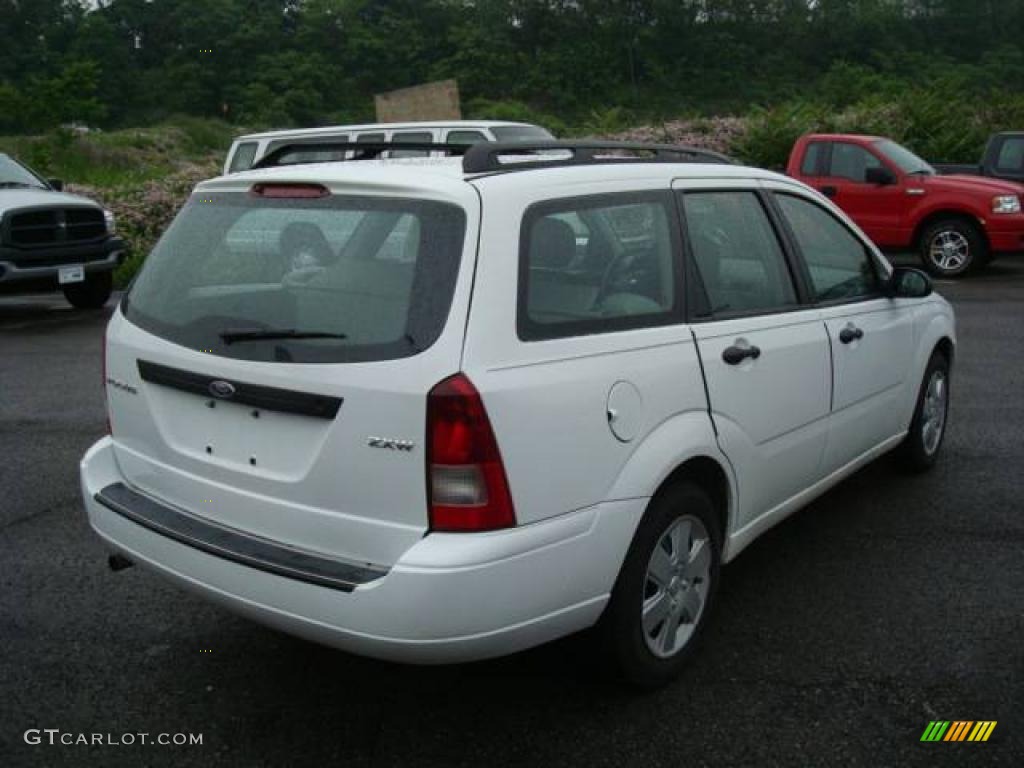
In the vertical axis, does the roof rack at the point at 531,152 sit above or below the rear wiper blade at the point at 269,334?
above

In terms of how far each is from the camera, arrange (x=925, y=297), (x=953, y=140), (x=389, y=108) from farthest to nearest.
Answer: (x=953, y=140), (x=389, y=108), (x=925, y=297)

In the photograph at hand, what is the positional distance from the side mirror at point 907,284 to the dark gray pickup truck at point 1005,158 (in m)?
11.3

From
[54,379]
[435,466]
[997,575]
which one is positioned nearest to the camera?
[435,466]

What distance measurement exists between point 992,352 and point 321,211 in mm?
7324

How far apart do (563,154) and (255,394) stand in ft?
4.76

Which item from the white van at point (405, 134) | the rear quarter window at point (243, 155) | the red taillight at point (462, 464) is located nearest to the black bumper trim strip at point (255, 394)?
the red taillight at point (462, 464)

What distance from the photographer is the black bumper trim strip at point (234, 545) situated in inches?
113

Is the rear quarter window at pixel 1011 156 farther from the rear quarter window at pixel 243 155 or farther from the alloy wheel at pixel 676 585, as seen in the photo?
the alloy wheel at pixel 676 585

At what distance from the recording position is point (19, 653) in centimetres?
369

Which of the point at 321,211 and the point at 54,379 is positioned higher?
the point at 321,211

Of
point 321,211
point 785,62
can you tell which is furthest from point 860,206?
point 785,62

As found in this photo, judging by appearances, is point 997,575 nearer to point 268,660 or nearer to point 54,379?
point 268,660

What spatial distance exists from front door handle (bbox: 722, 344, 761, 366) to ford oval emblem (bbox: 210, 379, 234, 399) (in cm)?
159

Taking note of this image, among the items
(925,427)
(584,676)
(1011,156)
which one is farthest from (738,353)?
(1011,156)
